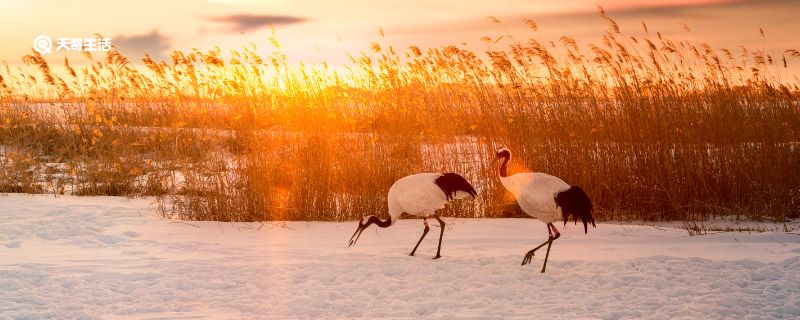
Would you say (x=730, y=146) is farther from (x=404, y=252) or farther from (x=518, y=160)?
(x=404, y=252)

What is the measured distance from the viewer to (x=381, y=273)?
18.7 ft

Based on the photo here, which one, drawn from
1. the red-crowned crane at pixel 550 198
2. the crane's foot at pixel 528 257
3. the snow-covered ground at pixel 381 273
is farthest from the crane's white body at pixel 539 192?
the snow-covered ground at pixel 381 273

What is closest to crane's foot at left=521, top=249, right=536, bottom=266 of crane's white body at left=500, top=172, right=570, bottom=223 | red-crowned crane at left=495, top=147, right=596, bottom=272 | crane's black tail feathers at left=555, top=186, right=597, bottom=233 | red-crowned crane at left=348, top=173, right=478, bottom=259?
red-crowned crane at left=495, top=147, right=596, bottom=272

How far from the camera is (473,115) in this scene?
9.43 metres

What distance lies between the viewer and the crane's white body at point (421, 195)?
6375 mm

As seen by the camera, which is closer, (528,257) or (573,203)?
(573,203)

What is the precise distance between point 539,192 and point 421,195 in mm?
1030

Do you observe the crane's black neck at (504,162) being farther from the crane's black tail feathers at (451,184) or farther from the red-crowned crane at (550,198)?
the red-crowned crane at (550,198)

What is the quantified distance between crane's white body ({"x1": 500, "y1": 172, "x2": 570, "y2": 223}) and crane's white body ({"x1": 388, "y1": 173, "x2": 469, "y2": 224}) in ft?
2.11

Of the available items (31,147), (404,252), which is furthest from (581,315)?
(31,147)

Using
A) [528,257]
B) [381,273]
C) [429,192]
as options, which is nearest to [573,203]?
[528,257]

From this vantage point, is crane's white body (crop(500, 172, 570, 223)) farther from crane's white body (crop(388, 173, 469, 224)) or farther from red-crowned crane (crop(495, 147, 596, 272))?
crane's white body (crop(388, 173, 469, 224))

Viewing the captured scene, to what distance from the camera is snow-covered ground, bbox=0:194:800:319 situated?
486 centimetres

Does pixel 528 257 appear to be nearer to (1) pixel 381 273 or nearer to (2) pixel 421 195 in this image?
(2) pixel 421 195
